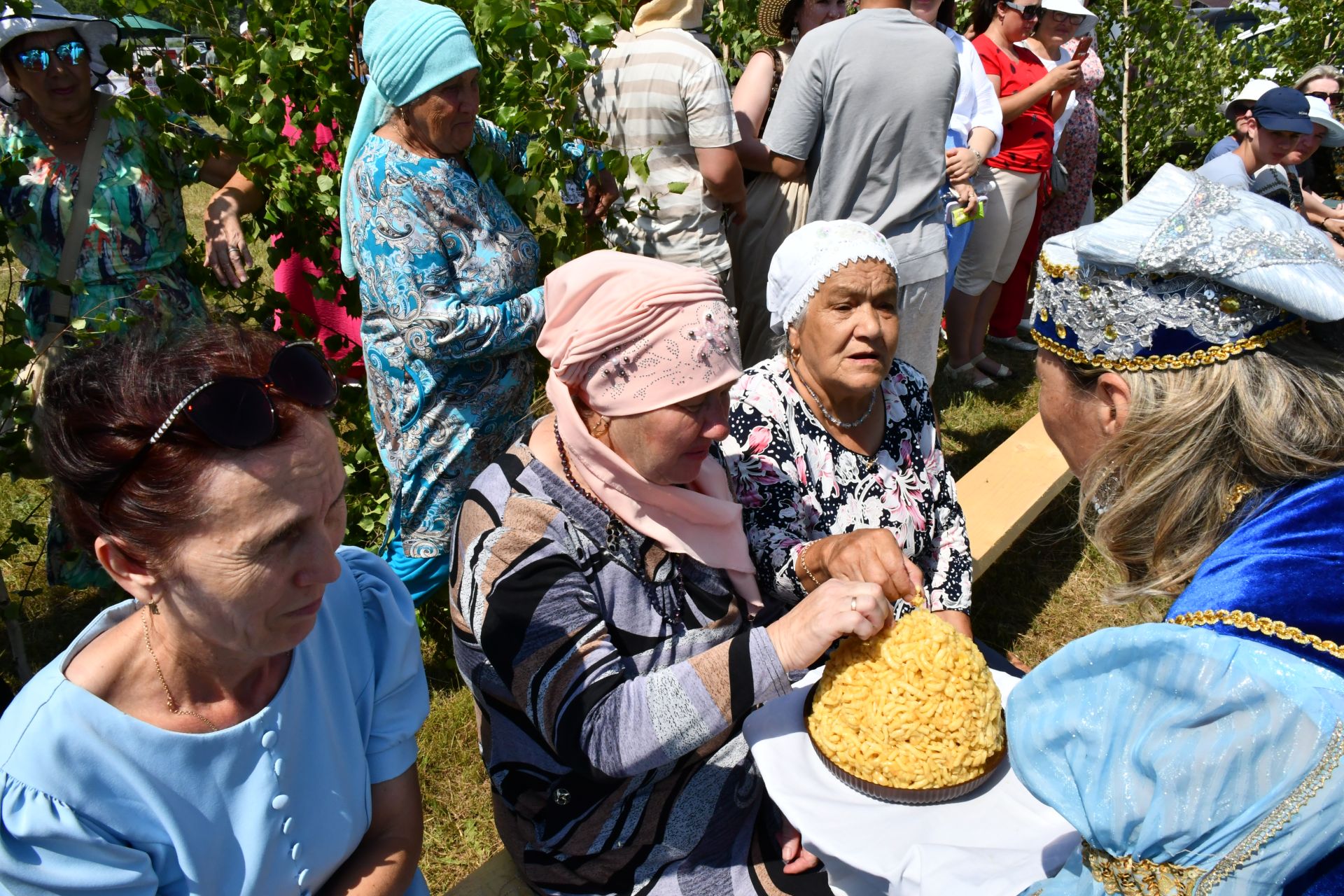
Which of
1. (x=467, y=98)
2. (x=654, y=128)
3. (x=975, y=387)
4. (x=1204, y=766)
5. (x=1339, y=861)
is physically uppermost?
(x=467, y=98)

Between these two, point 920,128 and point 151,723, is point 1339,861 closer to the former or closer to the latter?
point 151,723

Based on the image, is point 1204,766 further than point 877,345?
No

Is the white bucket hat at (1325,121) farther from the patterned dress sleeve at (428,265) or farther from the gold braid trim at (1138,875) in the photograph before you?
the gold braid trim at (1138,875)

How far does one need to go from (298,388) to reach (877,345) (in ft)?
5.52

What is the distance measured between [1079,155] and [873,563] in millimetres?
5501

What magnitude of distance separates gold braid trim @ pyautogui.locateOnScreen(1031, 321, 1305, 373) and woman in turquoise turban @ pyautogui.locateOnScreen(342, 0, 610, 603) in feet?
5.29

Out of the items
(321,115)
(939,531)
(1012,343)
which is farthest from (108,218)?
(1012,343)

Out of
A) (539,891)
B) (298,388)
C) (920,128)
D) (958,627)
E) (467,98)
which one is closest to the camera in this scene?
(298,388)

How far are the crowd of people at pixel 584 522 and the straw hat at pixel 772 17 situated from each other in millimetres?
2042

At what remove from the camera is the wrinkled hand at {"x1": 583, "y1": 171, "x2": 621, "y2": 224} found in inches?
137

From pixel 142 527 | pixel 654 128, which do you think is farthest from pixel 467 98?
pixel 142 527

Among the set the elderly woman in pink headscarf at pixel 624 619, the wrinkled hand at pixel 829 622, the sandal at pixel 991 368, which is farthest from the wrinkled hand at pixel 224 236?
the sandal at pixel 991 368

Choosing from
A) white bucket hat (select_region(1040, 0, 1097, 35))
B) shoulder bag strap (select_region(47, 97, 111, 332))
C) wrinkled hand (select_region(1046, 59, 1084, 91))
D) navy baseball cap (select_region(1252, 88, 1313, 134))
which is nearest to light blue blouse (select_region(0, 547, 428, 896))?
shoulder bag strap (select_region(47, 97, 111, 332))

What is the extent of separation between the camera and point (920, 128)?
4043 mm
